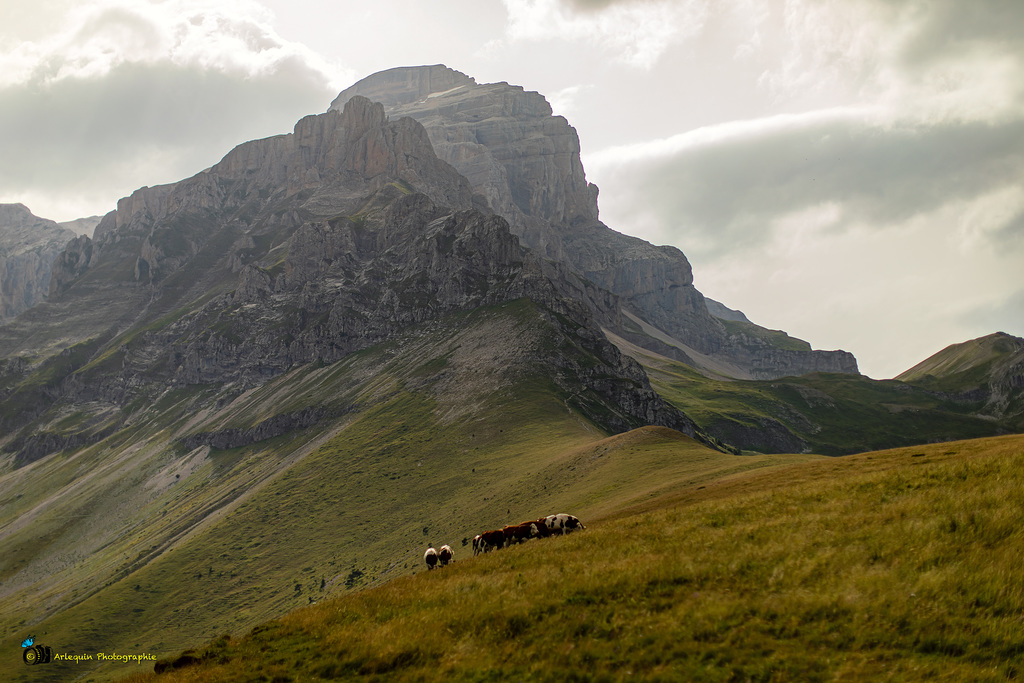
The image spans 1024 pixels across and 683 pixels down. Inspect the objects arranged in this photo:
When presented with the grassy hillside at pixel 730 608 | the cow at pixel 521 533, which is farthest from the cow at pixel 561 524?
the grassy hillside at pixel 730 608

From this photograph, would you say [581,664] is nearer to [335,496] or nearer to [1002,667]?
[1002,667]

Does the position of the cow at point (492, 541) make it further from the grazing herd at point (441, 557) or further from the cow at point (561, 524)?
the cow at point (561, 524)

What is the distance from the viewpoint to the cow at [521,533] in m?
40.2

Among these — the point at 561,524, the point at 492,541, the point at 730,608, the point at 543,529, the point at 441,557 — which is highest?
the point at 730,608

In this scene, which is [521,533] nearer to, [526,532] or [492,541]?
[526,532]

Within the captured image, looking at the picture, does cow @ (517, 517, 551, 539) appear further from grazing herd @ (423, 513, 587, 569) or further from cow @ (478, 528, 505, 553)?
cow @ (478, 528, 505, 553)

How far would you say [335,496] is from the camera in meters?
190

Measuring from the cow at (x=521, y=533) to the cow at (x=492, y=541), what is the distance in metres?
0.31

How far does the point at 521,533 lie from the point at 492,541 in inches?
73.4

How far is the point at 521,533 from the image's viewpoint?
40.4m

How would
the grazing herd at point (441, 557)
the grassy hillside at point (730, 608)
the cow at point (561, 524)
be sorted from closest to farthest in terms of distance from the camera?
the grassy hillside at point (730, 608)
the cow at point (561, 524)
the grazing herd at point (441, 557)

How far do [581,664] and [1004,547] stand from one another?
13.7 meters

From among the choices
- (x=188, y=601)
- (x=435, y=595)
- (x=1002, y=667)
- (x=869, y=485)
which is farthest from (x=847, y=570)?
(x=188, y=601)

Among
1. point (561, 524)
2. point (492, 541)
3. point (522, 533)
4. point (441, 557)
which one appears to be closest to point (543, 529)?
point (561, 524)
